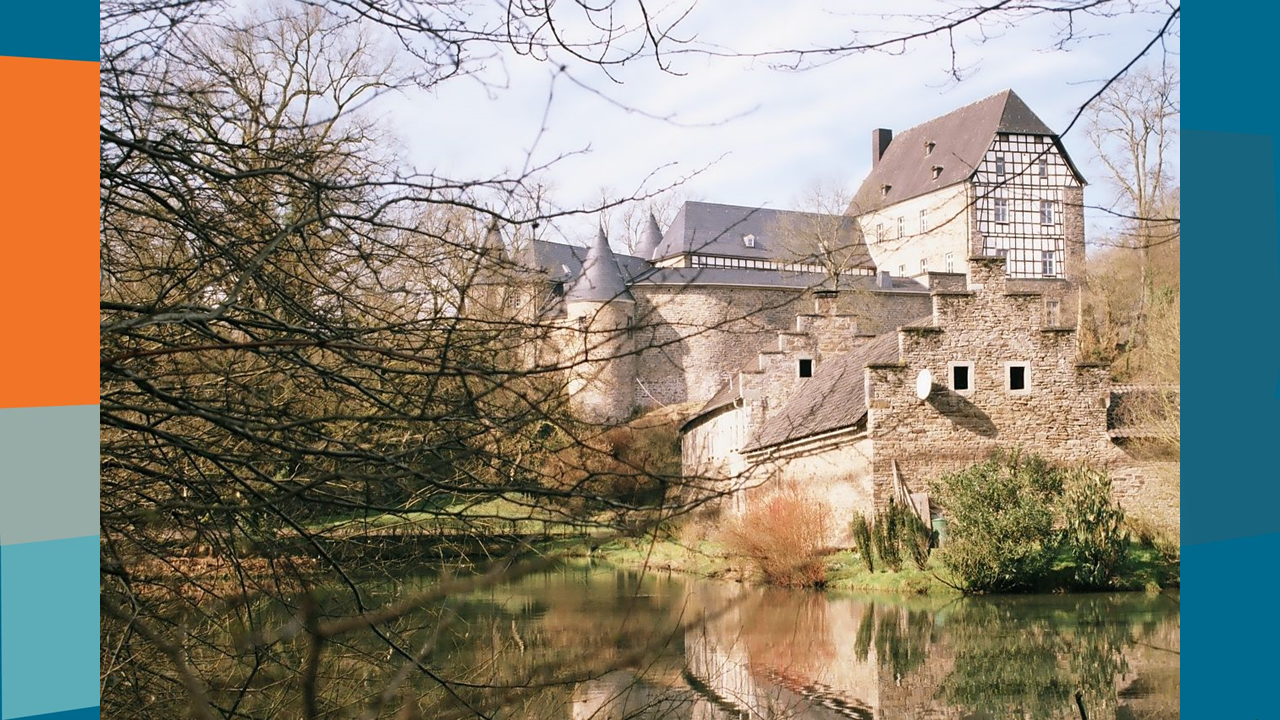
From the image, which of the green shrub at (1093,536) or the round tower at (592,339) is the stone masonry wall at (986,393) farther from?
the round tower at (592,339)

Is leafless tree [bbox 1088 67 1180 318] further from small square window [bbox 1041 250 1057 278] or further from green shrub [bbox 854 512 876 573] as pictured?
small square window [bbox 1041 250 1057 278]

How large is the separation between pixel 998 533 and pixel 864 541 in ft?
7.56

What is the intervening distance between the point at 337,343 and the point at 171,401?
0.27 metres

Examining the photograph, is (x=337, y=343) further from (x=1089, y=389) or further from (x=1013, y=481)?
(x=1089, y=389)

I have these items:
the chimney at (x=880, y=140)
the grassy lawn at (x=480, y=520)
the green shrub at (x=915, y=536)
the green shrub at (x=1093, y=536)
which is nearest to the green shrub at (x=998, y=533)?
the green shrub at (x=1093, y=536)

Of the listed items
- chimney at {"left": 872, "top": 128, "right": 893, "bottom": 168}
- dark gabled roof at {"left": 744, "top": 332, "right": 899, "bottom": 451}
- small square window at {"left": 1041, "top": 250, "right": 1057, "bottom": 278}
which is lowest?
dark gabled roof at {"left": 744, "top": 332, "right": 899, "bottom": 451}

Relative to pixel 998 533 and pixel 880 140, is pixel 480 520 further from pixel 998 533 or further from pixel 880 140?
pixel 880 140

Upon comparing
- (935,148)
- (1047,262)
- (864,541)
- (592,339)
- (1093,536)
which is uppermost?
(935,148)

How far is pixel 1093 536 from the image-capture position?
35.8 ft

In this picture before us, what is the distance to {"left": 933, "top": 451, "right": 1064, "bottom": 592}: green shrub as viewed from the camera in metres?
10.8

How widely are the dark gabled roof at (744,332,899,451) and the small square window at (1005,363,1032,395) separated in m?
1.39

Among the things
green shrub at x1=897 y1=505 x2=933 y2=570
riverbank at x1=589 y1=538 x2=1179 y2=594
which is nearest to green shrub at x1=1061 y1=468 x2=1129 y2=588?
riverbank at x1=589 y1=538 x2=1179 y2=594

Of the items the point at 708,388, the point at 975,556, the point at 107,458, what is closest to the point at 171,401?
the point at 107,458

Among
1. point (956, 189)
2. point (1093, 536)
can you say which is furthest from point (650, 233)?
point (956, 189)
